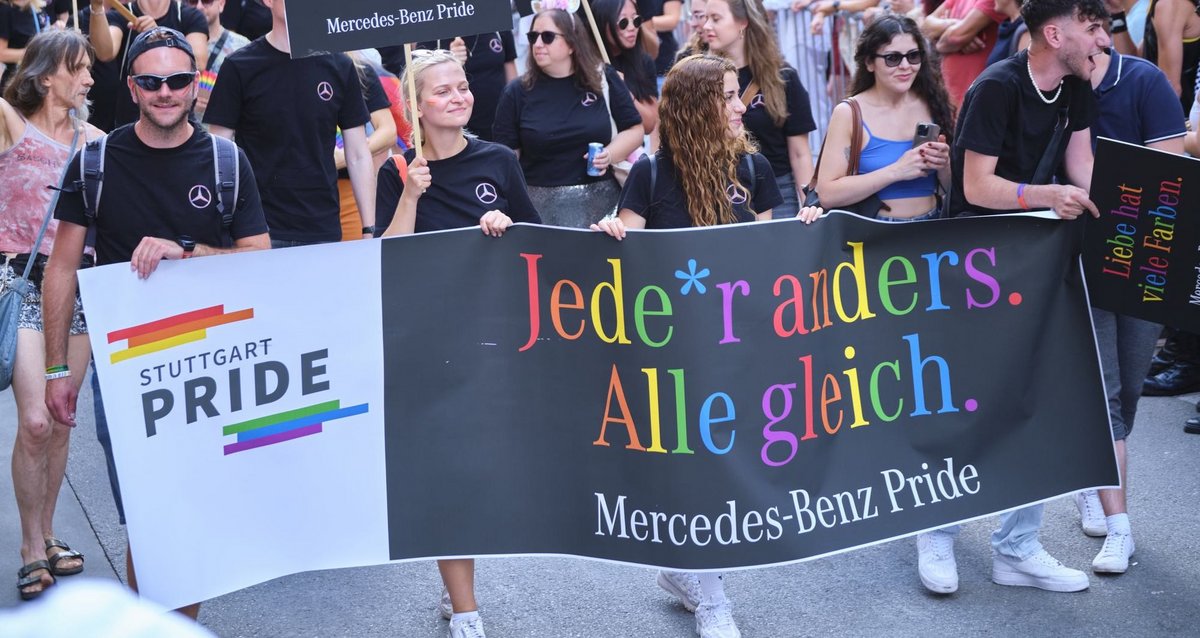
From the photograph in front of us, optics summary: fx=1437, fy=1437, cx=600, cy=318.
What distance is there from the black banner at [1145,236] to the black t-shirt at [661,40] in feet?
17.9

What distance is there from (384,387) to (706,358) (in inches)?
39.1

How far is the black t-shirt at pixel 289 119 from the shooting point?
5836 mm

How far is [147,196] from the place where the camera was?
14.8 feet

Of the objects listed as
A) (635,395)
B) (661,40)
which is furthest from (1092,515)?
(661,40)

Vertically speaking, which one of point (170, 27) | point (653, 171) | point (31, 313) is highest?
point (170, 27)

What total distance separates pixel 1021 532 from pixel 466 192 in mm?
2259

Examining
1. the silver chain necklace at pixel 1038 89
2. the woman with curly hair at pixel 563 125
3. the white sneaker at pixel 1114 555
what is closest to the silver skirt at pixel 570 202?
the woman with curly hair at pixel 563 125

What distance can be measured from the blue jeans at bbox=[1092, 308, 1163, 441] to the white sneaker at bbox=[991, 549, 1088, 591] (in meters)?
0.49

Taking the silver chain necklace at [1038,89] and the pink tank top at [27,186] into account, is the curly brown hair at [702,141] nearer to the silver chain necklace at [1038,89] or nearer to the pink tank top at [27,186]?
the silver chain necklace at [1038,89]

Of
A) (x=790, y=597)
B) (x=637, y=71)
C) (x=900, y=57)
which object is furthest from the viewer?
(x=637, y=71)

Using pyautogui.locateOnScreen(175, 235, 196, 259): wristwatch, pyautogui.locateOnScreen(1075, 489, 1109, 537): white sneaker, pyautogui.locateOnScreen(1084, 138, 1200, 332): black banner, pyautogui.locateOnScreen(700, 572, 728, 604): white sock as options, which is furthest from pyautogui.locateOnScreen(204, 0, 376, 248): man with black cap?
pyautogui.locateOnScreen(1075, 489, 1109, 537): white sneaker

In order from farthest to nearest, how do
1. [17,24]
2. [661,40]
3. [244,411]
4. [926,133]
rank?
[661,40] < [17,24] < [926,133] < [244,411]

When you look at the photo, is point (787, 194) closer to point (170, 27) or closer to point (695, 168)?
point (695, 168)

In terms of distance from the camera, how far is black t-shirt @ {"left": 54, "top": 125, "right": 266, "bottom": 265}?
4.49m
